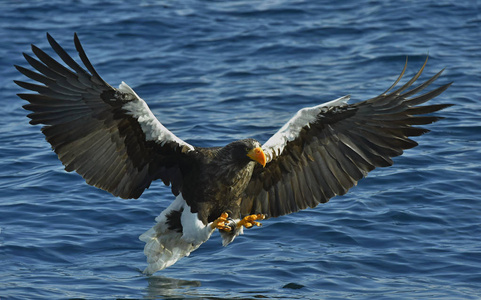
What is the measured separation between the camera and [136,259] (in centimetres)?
802

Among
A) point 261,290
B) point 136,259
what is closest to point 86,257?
point 136,259

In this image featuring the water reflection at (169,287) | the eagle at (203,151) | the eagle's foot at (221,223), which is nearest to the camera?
the eagle at (203,151)

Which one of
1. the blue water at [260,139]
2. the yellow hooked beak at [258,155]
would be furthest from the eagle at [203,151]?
the blue water at [260,139]

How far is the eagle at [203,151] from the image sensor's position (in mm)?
6996

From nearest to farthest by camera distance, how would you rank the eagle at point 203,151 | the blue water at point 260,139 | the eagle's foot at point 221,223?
the eagle at point 203,151, the eagle's foot at point 221,223, the blue water at point 260,139

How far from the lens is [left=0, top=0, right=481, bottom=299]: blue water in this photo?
7527 mm

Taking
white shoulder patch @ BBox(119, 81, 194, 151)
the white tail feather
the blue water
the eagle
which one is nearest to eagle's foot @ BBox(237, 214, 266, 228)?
the eagle

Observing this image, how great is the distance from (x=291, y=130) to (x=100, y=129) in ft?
5.57

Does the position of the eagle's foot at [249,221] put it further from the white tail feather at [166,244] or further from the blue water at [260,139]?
the blue water at [260,139]

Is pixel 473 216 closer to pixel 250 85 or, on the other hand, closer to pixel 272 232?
pixel 272 232

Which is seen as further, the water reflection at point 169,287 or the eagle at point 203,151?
the water reflection at point 169,287

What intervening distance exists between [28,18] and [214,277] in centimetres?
1025

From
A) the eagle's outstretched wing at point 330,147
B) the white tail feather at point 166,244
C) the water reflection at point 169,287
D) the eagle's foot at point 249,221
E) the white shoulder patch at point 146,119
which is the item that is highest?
the white shoulder patch at point 146,119

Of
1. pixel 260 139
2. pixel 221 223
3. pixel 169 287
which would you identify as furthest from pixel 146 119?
pixel 260 139
